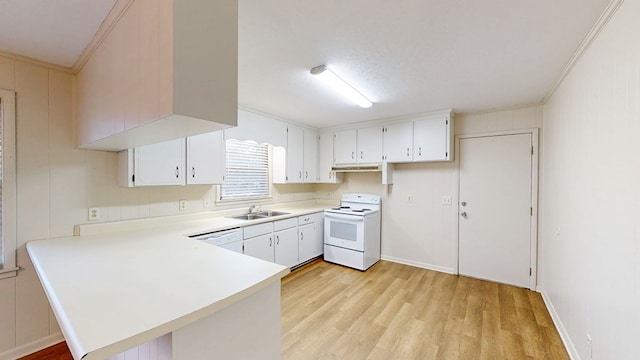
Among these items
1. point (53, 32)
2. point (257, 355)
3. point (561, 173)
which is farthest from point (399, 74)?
point (53, 32)

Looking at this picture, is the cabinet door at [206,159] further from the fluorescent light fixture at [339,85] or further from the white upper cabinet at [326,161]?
the white upper cabinet at [326,161]

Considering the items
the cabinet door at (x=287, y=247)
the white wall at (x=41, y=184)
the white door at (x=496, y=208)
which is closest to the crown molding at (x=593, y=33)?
the white door at (x=496, y=208)

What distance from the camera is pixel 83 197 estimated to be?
7.34 ft

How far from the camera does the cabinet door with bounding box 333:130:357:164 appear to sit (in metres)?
4.36

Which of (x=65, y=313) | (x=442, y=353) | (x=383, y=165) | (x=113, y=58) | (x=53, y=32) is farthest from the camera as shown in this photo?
(x=383, y=165)

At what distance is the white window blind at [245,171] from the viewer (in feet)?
11.7

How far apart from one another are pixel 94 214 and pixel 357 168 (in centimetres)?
342

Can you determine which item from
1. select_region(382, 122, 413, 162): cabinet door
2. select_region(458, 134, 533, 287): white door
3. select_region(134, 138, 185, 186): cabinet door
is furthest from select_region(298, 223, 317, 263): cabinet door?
select_region(458, 134, 533, 287): white door

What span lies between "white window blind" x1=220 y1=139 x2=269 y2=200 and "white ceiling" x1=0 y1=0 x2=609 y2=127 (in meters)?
1.16

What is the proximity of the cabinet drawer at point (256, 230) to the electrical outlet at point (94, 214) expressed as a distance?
1342 millimetres

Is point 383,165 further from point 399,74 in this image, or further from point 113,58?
point 113,58

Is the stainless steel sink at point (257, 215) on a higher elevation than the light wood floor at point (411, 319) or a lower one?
higher

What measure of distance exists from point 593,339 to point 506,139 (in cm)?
243

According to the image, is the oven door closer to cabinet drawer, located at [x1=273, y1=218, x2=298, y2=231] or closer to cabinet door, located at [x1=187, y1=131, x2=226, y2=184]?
cabinet drawer, located at [x1=273, y1=218, x2=298, y2=231]
